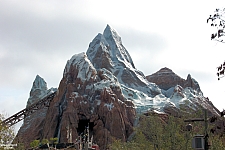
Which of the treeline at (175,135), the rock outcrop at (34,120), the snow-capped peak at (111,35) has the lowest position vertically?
the treeline at (175,135)

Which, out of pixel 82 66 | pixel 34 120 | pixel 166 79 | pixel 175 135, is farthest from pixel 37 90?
pixel 175 135

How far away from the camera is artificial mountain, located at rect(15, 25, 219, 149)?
188 feet

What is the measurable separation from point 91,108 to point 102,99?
8.09 feet

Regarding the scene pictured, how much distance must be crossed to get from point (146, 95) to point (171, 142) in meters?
48.4

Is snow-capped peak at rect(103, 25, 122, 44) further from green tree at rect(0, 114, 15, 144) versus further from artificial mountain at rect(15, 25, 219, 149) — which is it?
green tree at rect(0, 114, 15, 144)

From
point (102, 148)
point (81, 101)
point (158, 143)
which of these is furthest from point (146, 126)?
point (81, 101)

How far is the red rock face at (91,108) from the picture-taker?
2232 inches

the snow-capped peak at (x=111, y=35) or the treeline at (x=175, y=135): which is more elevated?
the snow-capped peak at (x=111, y=35)

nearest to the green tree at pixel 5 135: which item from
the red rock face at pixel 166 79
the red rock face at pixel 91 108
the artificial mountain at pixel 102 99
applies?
the artificial mountain at pixel 102 99

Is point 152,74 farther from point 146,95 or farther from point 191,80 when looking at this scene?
point 146,95

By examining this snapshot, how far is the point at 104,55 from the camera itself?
2867 inches

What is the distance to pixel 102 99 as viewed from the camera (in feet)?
193

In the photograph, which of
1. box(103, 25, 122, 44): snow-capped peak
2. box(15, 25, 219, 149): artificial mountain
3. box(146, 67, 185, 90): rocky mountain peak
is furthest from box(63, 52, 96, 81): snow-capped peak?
box(146, 67, 185, 90): rocky mountain peak

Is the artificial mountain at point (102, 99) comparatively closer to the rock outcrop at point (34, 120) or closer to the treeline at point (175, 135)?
the rock outcrop at point (34, 120)
